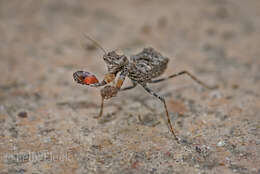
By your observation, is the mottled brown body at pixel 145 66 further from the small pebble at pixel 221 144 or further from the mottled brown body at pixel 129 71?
the small pebble at pixel 221 144

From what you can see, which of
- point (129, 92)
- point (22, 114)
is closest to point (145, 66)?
point (129, 92)

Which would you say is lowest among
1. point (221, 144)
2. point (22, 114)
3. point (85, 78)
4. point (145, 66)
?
point (221, 144)

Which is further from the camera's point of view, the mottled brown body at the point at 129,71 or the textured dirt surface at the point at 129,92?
the mottled brown body at the point at 129,71

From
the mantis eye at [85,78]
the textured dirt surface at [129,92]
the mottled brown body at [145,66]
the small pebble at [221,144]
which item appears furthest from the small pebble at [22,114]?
the small pebble at [221,144]

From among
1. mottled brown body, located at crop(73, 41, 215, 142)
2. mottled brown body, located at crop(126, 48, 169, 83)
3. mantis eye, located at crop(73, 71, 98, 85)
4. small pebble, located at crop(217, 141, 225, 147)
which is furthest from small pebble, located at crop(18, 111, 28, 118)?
small pebble, located at crop(217, 141, 225, 147)

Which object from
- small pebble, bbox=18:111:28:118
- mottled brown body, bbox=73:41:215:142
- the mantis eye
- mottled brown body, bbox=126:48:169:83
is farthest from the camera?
small pebble, bbox=18:111:28:118

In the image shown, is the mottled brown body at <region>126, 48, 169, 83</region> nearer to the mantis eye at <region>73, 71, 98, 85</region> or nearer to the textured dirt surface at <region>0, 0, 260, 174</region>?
the textured dirt surface at <region>0, 0, 260, 174</region>

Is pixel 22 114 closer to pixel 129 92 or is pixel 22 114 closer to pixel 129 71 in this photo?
pixel 129 71

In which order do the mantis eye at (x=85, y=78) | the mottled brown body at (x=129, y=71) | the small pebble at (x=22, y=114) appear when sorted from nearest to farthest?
the mantis eye at (x=85, y=78) → the mottled brown body at (x=129, y=71) → the small pebble at (x=22, y=114)

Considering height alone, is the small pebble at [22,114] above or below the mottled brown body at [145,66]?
below
